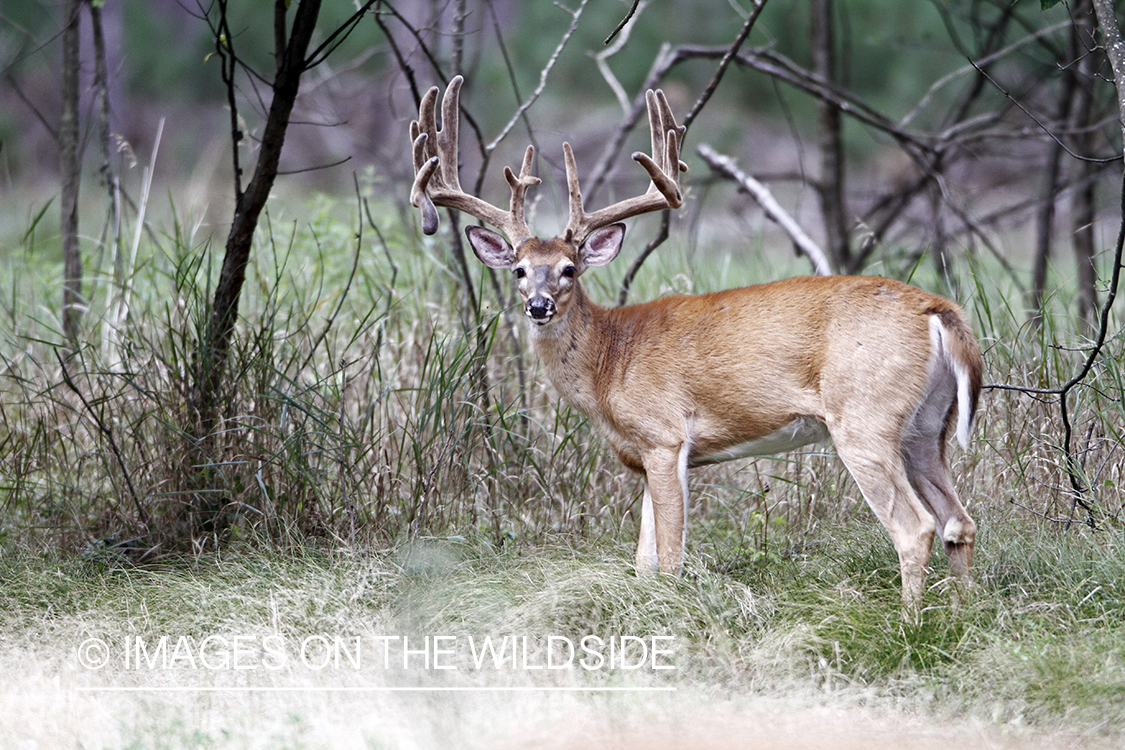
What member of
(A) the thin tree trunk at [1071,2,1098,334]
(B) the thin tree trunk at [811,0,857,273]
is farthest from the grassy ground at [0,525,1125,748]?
(B) the thin tree trunk at [811,0,857,273]

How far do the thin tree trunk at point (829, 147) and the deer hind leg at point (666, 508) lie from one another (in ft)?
14.2

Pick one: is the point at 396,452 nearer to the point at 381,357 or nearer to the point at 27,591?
the point at 381,357

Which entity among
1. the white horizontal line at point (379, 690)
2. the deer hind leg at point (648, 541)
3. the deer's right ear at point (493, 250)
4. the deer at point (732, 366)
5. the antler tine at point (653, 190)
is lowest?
the white horizontal line at point (379, 690)

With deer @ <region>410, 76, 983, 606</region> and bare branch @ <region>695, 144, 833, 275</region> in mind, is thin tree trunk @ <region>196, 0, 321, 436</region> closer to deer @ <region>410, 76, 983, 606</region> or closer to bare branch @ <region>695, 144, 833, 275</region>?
deer @ <region>410, 76, 983, 606</region>

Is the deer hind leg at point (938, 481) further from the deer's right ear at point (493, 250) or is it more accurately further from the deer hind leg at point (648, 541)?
the deer's right ear at point (493, 250)

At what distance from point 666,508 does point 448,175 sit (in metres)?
1.69

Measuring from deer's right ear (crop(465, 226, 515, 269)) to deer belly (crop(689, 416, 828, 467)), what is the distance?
1173mm

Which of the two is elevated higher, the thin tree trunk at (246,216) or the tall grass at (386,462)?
the thin tree trunk at (246,216)

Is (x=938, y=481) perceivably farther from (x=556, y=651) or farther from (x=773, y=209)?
(x=773, y=209)

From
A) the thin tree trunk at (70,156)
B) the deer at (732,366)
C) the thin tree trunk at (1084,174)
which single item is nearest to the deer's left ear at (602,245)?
the deer at (732,366)

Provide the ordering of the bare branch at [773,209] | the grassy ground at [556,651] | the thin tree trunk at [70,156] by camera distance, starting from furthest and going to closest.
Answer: the thin tree trunk at [70,156] < the bare branch at [773,209] < the grassy ground at [556,651]

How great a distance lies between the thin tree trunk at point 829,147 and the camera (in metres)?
8.41

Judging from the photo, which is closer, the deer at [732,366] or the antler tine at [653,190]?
the deer at [732,366]

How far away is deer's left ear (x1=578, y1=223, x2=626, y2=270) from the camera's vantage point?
4738 mm
